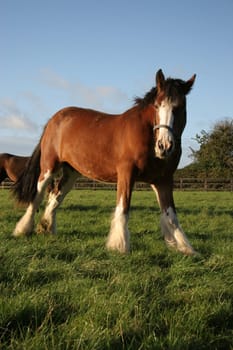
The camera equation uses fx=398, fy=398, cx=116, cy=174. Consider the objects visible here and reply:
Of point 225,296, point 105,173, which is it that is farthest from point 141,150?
point 225,296

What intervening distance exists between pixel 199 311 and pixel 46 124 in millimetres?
5580

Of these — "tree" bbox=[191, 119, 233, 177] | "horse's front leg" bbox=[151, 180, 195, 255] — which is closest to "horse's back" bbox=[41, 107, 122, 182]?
"horse's front leg" bbox=[151, 180, 195, 255]

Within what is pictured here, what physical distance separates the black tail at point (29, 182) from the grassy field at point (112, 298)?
5.81 feet

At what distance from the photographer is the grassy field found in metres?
2.39

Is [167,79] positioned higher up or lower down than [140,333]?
higher up

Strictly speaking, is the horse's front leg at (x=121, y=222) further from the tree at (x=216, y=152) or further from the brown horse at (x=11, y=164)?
the tree at (x=216, y=152)

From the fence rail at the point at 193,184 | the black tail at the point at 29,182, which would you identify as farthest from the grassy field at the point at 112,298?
the fence rail at the point at 193,184

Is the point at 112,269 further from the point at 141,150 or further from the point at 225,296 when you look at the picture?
the point at 141,150

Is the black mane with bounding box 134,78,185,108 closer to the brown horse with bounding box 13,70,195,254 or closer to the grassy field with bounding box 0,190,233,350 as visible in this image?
the brown horse with bounding box 13,70,195,254

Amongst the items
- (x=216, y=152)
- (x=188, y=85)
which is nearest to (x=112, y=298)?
(x=188, y=85)

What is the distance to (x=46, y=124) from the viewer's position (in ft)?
25.3

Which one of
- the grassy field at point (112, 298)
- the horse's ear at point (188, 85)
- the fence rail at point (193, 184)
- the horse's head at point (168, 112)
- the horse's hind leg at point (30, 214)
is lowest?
the grassy field at point (112, 298)

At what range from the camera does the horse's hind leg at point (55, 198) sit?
6.73 meters

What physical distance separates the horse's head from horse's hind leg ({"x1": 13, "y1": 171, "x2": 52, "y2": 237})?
249cm
